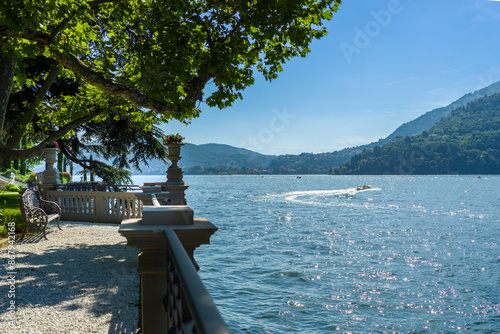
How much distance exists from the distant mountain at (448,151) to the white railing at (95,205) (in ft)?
541

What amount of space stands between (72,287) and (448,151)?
177978mm

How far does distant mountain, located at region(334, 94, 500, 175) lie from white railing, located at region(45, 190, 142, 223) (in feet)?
541

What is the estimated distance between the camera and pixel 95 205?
14.6 metres

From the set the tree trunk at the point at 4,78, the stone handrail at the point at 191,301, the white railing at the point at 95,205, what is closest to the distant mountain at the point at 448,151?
the white railing at the point at 95,205

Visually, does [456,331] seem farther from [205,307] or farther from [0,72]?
[0,72]

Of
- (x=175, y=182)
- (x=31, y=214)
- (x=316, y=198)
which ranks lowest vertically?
(x=316, y=198)

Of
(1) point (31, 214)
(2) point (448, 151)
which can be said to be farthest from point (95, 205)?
(2) point (448, 151)

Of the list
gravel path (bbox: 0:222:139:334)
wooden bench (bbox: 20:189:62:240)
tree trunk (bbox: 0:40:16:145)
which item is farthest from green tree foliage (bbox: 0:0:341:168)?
gravel path (bbox: 0:222:139:334)

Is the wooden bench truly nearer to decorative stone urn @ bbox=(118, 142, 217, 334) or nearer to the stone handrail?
decorative stone urn @ bbox=(118, 142, 217, 334)

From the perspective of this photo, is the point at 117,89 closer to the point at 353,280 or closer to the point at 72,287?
the point at 72,287

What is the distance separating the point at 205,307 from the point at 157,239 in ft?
4.51

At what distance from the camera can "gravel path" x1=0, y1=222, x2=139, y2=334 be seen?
5.08 meters

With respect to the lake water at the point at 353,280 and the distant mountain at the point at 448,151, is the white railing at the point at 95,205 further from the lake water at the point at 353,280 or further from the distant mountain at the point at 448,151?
the distant mountain at the point at 448,151

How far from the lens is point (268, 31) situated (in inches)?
267
